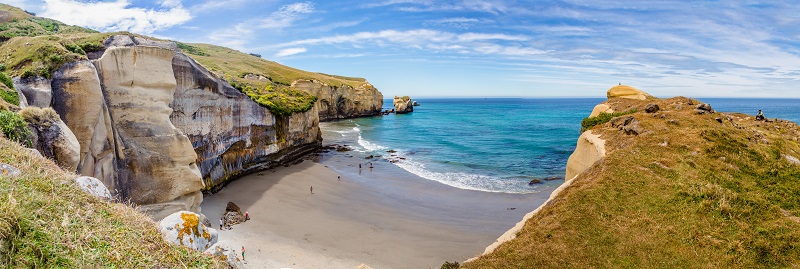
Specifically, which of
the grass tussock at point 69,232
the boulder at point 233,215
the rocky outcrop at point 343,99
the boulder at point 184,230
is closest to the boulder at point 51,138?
the grass tussock at point 69,232

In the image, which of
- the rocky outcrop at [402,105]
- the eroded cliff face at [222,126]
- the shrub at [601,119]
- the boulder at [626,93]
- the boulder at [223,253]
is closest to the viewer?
the boulder at [223,253]

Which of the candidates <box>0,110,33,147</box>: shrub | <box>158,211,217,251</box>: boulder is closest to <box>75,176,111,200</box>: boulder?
<box>158,211,217,251</box>: boulder

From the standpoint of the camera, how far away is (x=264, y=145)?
36625 millimetres

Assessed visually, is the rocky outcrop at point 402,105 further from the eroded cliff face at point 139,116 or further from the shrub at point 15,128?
the shrub at point 15,128

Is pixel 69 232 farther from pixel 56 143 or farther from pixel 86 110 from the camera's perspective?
pixel 86 110

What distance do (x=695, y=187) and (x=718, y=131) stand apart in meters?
6.18

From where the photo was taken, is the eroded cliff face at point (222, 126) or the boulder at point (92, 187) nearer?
the boulder at point (92, 187)

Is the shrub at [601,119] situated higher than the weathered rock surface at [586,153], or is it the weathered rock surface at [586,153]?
the shrub at [601,119]

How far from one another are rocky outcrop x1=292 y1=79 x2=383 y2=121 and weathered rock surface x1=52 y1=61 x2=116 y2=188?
220 feet

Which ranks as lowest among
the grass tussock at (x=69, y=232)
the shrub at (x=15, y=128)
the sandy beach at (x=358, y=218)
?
the sandy beach at (x=358, y=218)

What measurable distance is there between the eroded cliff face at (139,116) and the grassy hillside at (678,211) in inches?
639

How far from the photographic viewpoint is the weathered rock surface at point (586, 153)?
67.1ft

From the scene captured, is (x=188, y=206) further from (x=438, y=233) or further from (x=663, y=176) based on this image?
(x=663, y=176)

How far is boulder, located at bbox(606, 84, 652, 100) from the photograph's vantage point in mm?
33700
